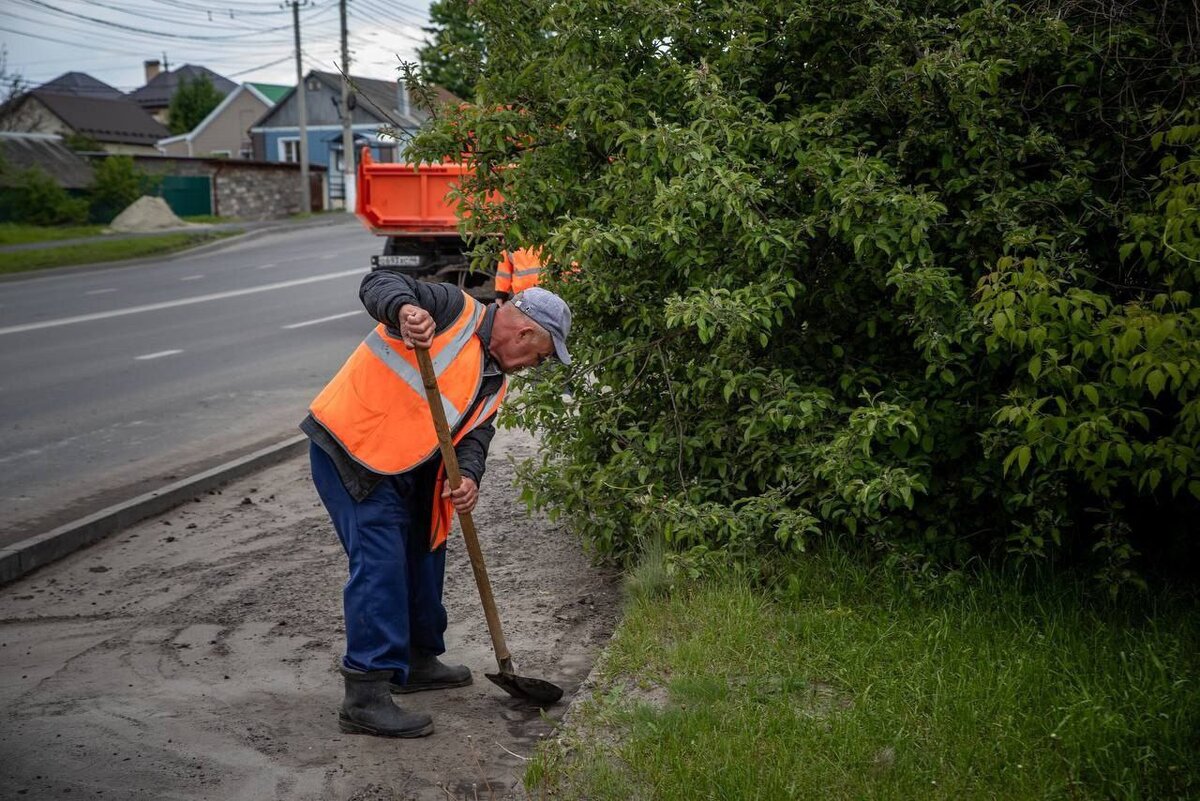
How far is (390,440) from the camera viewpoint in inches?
160

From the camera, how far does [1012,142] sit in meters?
4.72

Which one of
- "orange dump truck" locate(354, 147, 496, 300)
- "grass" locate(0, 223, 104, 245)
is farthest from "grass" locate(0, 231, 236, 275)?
"orange dump truck" locate(354, 147, 496, 300)

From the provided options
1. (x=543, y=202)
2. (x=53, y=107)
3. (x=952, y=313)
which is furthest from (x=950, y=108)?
(x=53, y=107)

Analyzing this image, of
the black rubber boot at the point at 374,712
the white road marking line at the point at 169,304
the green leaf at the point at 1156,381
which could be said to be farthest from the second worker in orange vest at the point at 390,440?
the white road marking line at the point at 169,304

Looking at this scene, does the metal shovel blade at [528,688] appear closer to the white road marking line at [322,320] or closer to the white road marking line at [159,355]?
the white road marking line at [159,355]

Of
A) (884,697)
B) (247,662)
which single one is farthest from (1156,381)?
(247,662)

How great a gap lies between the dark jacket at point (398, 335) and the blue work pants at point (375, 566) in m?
0.07

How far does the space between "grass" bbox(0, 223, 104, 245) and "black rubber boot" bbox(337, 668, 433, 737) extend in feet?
87.7

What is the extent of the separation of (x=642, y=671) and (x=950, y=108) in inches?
97.1

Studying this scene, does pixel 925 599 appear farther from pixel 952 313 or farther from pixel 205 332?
pixel 205 332

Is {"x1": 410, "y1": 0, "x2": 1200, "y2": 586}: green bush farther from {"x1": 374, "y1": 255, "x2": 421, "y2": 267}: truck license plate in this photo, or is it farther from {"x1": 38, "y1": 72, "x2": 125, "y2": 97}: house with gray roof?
{"x1": 38, "y1": 72, "x2": 125, "y2": 97}: house with gray roof

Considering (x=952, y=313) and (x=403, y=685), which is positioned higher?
(x=952, y=313)

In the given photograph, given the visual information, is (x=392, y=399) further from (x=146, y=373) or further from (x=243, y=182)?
(x=243, y=182)

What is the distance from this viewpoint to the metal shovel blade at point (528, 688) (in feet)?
14.0
